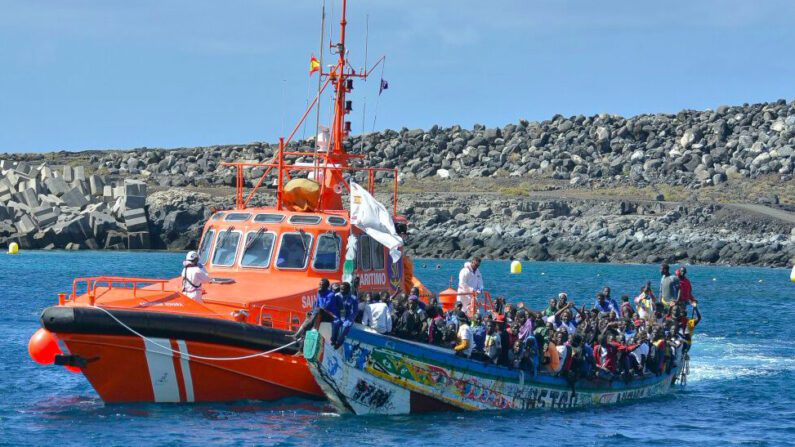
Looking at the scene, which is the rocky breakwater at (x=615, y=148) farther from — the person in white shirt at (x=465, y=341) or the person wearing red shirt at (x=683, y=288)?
the person in white shirt at (x=465, y=341)

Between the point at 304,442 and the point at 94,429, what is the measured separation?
125 inches

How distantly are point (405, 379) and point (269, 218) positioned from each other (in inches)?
171

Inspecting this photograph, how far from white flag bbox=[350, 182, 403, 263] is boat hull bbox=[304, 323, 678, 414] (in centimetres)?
245

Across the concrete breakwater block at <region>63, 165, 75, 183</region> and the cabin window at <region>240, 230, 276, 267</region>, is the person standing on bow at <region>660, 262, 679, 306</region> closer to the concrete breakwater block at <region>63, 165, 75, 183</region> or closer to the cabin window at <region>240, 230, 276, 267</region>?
the cabin window at <region>240, 230, 276, 267</region>

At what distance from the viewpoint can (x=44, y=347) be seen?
1780 centimetres

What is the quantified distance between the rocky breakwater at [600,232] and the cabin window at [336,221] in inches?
2465

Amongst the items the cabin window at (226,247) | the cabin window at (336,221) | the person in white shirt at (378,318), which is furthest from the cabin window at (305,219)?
the person in white shirt at (378,318)

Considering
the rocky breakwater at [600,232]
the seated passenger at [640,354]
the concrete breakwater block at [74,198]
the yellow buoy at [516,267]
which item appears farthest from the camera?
the concrete breakwater block at [74,198]

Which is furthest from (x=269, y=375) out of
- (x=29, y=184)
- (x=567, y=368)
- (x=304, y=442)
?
(x=29, y=184)

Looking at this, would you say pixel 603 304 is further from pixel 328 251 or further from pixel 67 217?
pixel 67 217

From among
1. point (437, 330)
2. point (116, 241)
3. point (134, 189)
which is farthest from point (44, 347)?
point (134, 189)

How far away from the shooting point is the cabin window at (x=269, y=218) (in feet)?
66.8

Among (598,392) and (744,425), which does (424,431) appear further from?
(744,425)

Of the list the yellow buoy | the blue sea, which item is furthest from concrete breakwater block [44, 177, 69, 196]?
the blue sea
